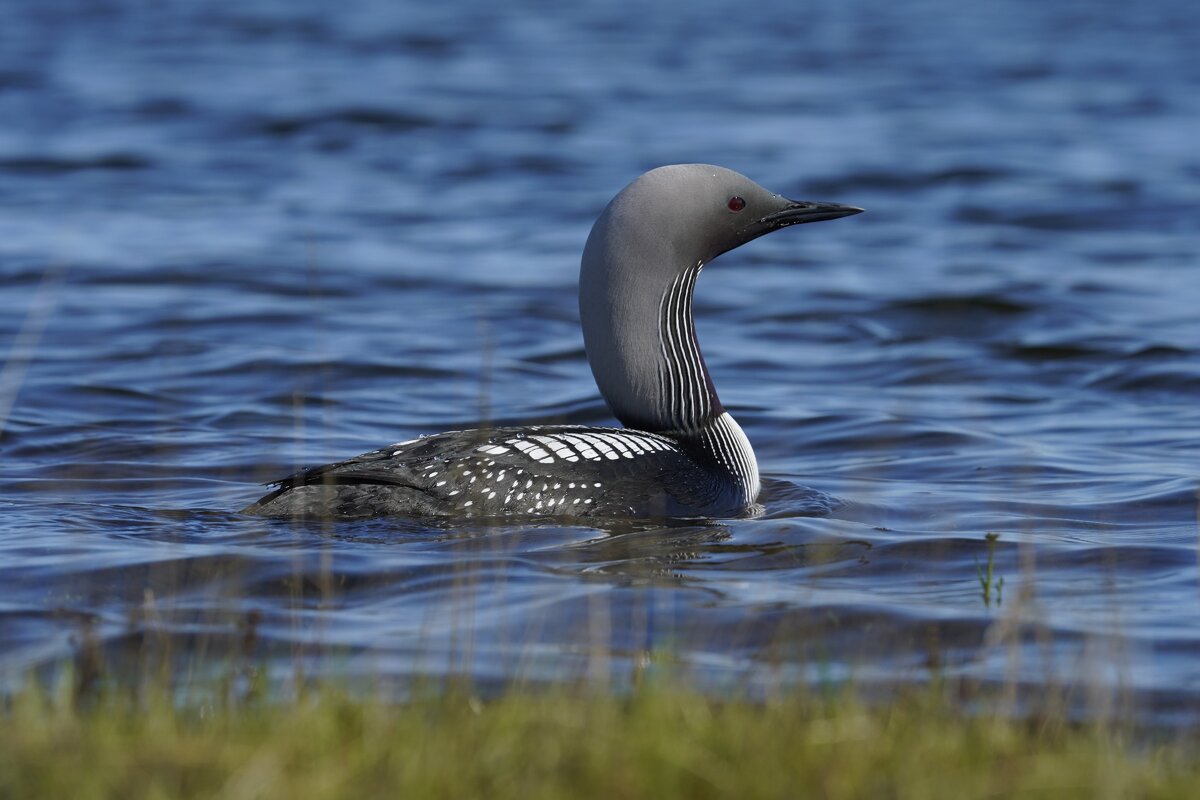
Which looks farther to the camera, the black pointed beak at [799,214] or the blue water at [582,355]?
the black pointed beak at [799,214]

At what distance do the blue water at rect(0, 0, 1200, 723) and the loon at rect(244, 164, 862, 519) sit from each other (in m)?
0.11

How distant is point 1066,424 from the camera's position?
755 centimetres

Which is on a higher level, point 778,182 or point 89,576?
point 778,182

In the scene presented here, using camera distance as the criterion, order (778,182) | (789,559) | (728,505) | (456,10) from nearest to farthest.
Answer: (789,559) → (728,505) → (778,182) → (456,10)

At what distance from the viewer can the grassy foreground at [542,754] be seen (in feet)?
8.96

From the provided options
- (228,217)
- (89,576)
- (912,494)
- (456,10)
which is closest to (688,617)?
(89,576)

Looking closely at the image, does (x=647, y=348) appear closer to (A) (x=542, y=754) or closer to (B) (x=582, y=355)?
(A) (x=542, y=754)

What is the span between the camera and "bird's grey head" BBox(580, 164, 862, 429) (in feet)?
17.8

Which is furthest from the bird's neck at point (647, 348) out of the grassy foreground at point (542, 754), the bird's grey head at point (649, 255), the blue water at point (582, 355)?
the grassy foreground at point (542, 754)

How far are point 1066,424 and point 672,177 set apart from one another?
2.86 m

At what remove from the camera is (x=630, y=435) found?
17.6 ft

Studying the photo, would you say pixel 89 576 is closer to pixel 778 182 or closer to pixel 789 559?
pixel 789 559

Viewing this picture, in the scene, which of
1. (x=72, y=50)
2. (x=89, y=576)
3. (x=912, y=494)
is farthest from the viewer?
(x=72, y=50)

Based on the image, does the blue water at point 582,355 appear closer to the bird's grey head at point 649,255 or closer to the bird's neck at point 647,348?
the bird's neck at point 647,348
